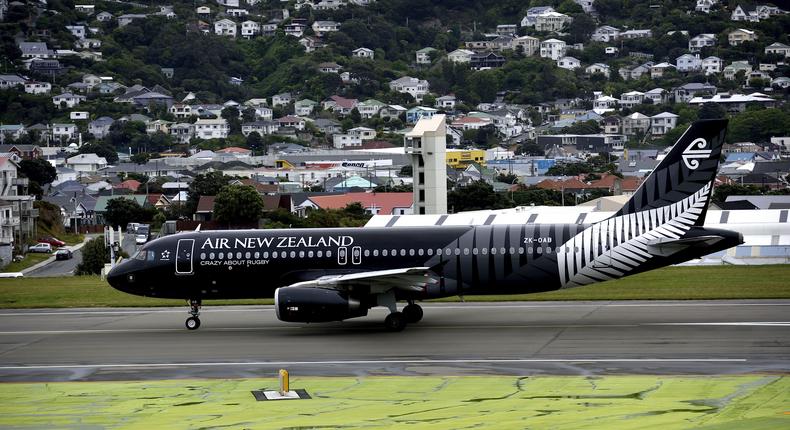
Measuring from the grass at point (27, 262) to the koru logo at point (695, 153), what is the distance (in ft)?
197

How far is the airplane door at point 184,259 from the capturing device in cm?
4297

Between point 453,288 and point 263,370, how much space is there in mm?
8293

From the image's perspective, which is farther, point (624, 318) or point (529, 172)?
point (529, 172)

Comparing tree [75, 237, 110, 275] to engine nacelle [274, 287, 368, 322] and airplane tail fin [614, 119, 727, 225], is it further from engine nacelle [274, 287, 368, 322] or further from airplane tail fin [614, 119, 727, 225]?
airplane tail fin [614, 119, 727, 225]

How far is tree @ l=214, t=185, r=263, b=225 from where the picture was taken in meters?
113

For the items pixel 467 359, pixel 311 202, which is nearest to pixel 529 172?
pixel 311 202

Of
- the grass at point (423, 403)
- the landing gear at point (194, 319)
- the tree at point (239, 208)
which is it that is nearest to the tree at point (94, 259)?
the tree at point (239, 208)

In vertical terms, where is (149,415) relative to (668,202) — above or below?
below

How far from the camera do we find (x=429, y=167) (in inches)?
3469

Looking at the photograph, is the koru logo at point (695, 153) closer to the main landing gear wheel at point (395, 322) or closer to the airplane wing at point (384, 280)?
the airplane wing at point (384, 280)

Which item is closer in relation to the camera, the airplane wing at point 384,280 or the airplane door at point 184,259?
the airplane wing at point 384,280

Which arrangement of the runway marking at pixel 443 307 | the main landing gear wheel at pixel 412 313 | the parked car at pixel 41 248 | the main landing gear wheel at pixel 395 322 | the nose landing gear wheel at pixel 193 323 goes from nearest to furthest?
the main landing gear wheel at pixel 395 322 → the main landing gear wheel at pixel 412 313 → the nose landing gear wheel at pixel 193 323 → the runway marking at pixel 443 307 → the parked car at pixel 41 248

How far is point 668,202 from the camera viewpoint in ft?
132

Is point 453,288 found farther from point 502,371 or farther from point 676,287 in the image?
point 676,287
